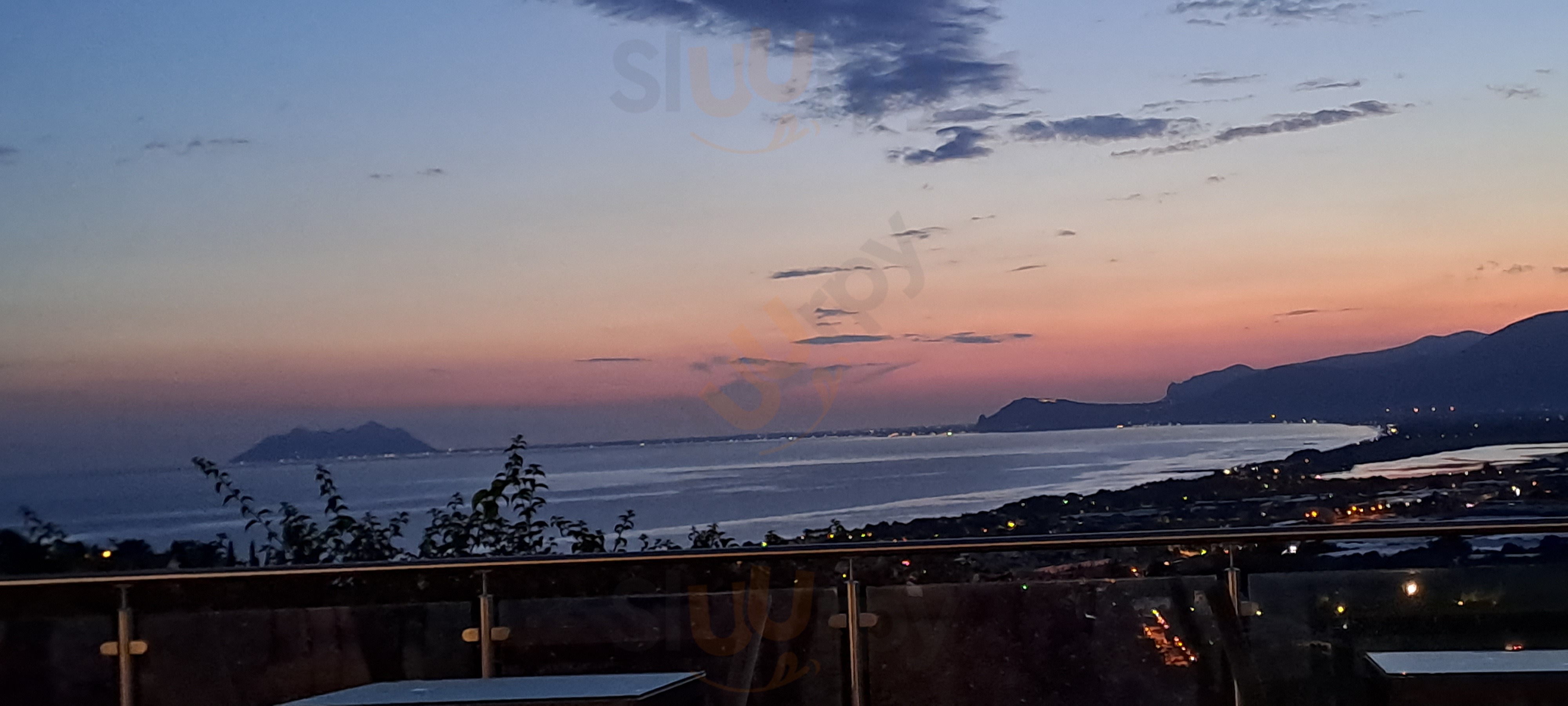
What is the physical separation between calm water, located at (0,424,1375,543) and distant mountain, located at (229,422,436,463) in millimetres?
391

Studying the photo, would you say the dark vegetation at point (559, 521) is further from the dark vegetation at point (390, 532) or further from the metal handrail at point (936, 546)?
the metal handrail at point (936, 546)

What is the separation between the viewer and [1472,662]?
2.86 meters

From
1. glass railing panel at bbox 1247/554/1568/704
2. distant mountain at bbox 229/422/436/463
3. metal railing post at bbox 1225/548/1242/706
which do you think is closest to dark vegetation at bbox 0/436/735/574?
A: metal railing post at bbox 1225/548/1242/706

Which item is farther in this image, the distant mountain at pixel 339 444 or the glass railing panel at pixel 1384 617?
the distant mountain at pixel 339 444

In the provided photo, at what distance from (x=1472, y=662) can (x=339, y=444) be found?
7284 millimetres

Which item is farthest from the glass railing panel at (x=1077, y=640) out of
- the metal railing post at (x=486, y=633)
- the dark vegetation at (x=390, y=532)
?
the dark vegetation at (x=390, y=532)

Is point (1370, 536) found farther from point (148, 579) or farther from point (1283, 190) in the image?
point (1283, 190)

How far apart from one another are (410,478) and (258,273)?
2.71m

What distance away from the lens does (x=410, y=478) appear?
769 cm

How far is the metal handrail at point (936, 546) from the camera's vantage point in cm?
350

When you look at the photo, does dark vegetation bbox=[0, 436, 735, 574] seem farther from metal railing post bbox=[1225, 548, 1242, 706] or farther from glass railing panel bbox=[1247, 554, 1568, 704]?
glass railing panel bbox=[1247, 554, 1568, 704]

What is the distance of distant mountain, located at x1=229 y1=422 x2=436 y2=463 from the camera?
8.20 m

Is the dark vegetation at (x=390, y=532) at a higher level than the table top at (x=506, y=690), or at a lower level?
higher

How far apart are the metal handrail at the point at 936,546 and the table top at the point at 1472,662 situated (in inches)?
16.4
